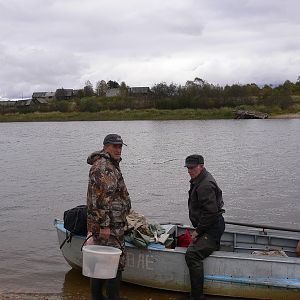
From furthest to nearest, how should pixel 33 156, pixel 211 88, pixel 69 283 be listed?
pixel 211 88 → pixel 33 156 → pixel 69 283

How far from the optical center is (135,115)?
259ft

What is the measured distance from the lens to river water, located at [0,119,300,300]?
871 centimetres

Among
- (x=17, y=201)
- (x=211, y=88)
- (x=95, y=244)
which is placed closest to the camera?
(x=95, y=244)

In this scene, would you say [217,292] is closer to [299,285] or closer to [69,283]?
[299,285]

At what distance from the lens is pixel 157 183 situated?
19438mm

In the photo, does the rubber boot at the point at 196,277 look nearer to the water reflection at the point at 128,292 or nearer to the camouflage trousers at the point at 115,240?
the water reflection at the point at 128,292

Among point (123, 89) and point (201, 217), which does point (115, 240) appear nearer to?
point (201, 217)

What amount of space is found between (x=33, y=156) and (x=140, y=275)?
24.0 m

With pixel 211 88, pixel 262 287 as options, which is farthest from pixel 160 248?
pixel 211 88

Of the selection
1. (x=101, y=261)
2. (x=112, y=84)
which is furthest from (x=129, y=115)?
(x=101, y=261)

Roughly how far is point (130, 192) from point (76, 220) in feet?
34.7

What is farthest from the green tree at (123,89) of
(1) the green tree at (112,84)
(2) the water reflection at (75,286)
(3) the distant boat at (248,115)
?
(2) the water reflection at (75,286)

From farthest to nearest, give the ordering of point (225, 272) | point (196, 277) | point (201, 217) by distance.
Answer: point (225, 272), point (196, 277), point (201, 217)

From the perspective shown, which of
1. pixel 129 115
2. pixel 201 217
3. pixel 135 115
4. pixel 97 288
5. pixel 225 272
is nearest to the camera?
pixel 97 288
